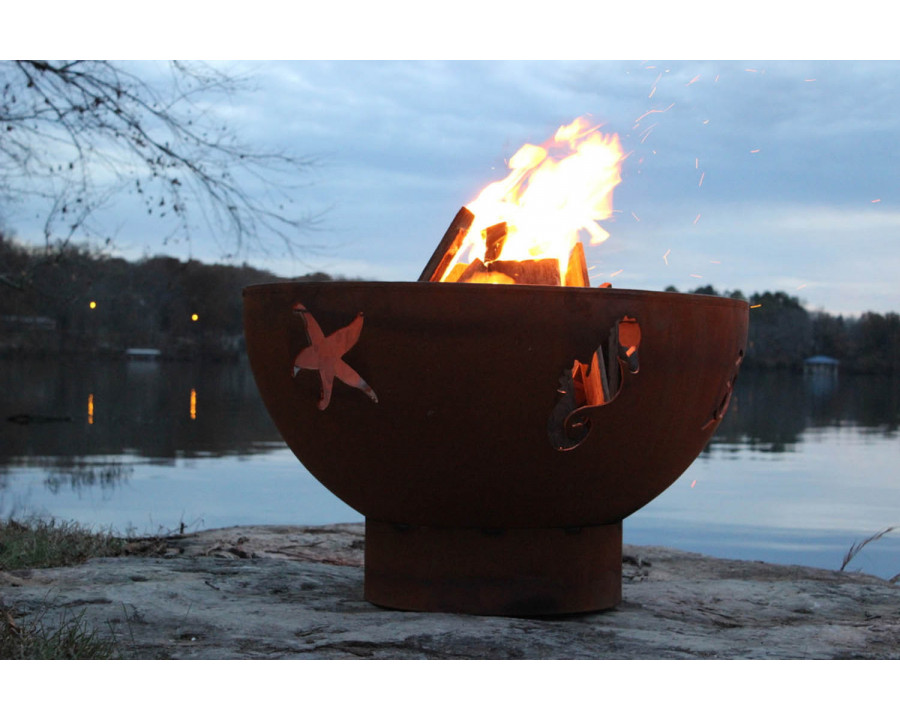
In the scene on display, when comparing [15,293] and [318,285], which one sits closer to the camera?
[318,285]

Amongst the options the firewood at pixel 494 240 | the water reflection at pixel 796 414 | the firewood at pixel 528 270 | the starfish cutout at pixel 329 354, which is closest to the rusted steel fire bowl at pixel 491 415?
the starfish cutout at pixel 329 354

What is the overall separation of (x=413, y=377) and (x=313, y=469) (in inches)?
30.3

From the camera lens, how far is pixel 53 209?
659 cm

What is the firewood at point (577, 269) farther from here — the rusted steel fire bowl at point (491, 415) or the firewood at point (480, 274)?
the rusted steel fire bowl at point (491, 415)

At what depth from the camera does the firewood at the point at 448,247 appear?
13.8 feet

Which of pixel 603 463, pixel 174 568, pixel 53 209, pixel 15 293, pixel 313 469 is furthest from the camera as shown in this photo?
pixel 15 293

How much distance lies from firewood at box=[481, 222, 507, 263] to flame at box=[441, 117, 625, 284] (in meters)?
0.03

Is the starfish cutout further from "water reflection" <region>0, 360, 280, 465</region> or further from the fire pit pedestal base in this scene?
"water reflection" <region>0, 360, 280, 465</region>

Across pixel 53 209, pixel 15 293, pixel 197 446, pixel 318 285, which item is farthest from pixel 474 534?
pixel 197 446

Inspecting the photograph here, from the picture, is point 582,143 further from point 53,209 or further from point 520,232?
point 53,209

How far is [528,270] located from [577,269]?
0.29 meters

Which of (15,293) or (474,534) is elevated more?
(15,293)

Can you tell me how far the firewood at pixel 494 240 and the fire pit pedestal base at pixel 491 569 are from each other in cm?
116

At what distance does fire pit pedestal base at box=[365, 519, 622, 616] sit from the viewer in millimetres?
3738
